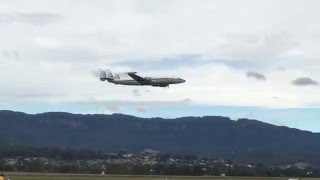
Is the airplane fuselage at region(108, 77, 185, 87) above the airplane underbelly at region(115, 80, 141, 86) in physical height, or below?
below

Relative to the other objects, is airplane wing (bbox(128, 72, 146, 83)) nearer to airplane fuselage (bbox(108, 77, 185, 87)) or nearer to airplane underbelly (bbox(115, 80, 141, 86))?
airplane fuselage (bbox(108, 77, 185, 87))

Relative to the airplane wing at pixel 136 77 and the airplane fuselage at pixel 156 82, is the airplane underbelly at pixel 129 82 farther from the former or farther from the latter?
the airplane wing at pixel 136 77

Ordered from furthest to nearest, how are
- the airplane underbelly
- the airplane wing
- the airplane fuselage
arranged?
the airplane underbelly < the airplane wing < the airplane fuselage

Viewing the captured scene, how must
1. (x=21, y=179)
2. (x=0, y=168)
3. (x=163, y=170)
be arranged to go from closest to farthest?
(x=21, y=179) < (x=0, y=168) < (x=163, y=170)

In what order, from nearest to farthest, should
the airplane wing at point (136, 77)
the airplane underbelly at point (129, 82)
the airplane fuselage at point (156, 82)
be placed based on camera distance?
the airplane fuselage at point (156, 82) < the airplane wing at point (136, 77) < the airplane underbelly at point (129, 82)

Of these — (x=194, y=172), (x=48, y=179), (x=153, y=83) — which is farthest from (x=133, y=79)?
(x=194, y=172)

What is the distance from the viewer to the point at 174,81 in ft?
351

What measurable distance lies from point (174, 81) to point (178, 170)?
8924cm

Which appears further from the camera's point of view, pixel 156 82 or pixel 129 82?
pixel 129 82

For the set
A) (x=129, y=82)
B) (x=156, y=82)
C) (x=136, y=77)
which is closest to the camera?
(x=156, y=82)

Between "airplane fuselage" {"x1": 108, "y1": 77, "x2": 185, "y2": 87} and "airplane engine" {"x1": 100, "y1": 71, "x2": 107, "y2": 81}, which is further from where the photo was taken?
"airplane engine" {"x1": 100, "y1": 71, "x2": 107, "y2": 81}

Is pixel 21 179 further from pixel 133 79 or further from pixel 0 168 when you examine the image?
pixel 0 168

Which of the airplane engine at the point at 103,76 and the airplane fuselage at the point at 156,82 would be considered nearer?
the airplane fuselage at the point at 156,82

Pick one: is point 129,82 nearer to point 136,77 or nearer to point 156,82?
point 136,77
